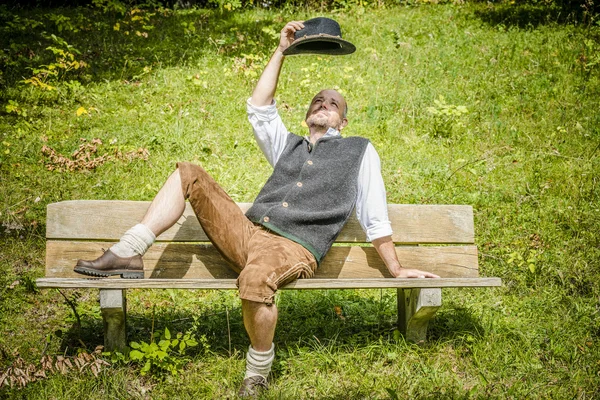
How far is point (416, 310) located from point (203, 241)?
4.77 feet

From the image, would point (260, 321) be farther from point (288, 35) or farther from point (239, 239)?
point (288, 35)

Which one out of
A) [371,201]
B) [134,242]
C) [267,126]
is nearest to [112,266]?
[134,242]

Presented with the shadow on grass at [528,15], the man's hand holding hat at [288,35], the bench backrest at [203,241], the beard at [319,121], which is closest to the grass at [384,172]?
the shadow on grass at [528,15]

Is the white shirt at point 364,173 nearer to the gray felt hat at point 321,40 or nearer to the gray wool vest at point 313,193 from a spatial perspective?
the gray wool vest at point 313,193

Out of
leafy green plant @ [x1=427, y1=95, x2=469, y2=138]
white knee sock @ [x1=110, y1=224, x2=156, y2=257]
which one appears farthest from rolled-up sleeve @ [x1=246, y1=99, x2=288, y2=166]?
leafy green plant @ [x1=427, y1=95, x2=469, y2=138]

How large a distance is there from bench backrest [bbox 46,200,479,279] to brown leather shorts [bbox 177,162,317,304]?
13.4 inches

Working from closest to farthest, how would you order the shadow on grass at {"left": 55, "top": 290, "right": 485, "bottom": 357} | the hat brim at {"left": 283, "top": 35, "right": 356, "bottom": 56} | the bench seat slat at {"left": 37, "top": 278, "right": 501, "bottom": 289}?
the bench seat slat at {"left": 37, "top": 278, "right": 501, "bottom": 289} < the hat brim at {"left": 283, "top": 35, "right": 356, "bottom": 56} < the shadow on grass at {"left": 55, "top": 290, "right": 485, "bottom": 357}

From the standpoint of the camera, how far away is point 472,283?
3.09 m

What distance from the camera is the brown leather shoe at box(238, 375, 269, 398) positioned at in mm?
2904

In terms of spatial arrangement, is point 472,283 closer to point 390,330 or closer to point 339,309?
point 390,330

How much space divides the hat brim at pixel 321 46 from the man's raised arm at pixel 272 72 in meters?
0.11

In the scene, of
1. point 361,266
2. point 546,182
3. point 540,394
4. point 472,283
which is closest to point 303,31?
point 361,266

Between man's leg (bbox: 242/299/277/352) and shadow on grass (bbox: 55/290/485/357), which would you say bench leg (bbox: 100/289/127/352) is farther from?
man's leg (bbox: 242/299/277/352)

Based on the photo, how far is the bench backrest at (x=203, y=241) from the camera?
3.37 metres
